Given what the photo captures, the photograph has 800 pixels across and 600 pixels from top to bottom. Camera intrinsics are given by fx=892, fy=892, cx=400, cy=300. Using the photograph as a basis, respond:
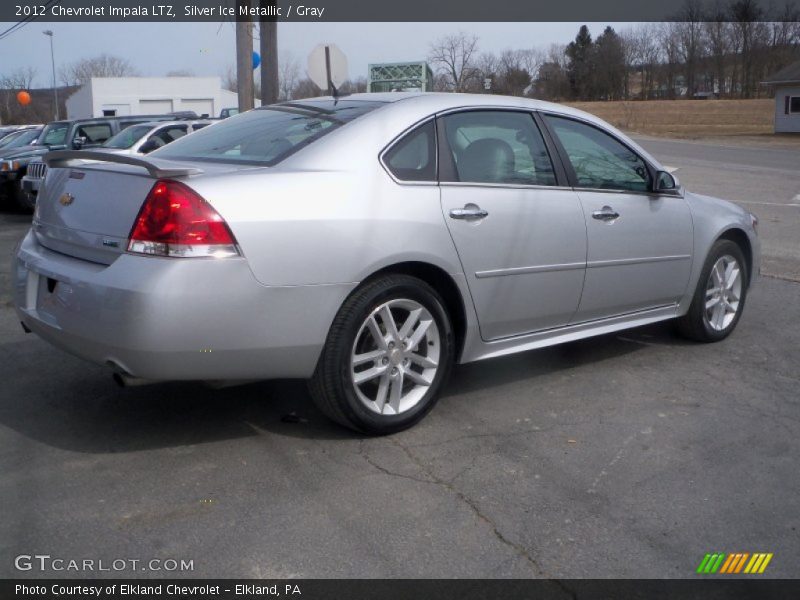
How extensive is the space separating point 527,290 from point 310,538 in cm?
202

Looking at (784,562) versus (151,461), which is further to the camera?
(151,461)

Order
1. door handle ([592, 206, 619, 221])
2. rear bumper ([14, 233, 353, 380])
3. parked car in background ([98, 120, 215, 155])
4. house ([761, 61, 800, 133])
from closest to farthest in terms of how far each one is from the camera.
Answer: rear bumper ([14, 233, 353, 380])
door handle ([592, 206, 619, 221])
parked car in background ([98, 120, 215, 155])
house ([761, 61, 800, 133])

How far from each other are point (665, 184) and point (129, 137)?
11.3 meters

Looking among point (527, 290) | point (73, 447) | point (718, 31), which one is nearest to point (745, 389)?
point (527, 290)

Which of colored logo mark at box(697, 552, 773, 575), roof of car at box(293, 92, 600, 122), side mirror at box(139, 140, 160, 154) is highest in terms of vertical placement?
roof of car at box(293, 92, 600, 122)

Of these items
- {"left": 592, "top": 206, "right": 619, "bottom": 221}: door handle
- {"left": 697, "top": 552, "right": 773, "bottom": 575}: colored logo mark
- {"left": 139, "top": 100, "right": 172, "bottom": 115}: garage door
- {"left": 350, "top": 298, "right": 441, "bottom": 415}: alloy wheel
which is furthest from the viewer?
{"left": 139, "top": 100, "right": 172, "bottom": 115}: garage door

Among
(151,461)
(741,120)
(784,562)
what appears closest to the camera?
(784,562)

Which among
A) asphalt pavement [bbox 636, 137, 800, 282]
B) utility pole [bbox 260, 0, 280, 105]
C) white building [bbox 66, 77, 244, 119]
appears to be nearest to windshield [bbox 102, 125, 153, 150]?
utility pole [bbox 260, 0, 280, 105]

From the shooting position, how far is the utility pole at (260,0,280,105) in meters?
14.1

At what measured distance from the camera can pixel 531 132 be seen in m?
5.06

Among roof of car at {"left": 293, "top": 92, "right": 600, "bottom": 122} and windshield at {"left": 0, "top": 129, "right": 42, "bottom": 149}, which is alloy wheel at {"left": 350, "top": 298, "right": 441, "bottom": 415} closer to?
roof of car at {"left": 293, "top": 92, "right": 600, "bottom": 122}

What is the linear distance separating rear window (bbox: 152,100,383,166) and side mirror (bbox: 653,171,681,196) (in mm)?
1962

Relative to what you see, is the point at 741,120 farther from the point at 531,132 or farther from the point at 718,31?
the point at 531,132

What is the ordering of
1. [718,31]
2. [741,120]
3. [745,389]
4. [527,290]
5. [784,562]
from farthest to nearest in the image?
[718,31], [741,120], [745,389], [527,290], [784,562]
